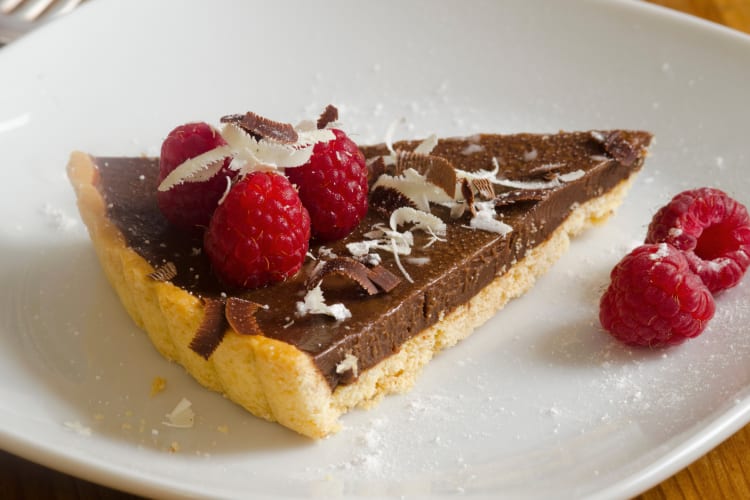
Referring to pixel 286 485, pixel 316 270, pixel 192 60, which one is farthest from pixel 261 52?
pixel 286 485

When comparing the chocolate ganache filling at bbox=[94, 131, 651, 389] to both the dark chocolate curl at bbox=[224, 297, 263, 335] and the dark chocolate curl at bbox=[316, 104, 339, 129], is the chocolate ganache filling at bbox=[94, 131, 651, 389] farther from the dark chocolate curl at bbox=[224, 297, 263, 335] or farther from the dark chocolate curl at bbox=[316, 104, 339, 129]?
the dark chocolate curl at bbox=[316, 104, 339, 129]

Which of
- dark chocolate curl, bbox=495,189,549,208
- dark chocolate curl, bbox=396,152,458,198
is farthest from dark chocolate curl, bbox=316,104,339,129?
dark chocolate curl, bbox=495,189,549,208

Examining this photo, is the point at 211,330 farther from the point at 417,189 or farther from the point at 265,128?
the point at 417,189

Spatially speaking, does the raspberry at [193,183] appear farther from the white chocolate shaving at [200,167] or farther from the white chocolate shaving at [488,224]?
the white chocolate shaving at [488,224]

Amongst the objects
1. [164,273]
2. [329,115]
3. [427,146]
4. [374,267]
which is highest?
[329,115]

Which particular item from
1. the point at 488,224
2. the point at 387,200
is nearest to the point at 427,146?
the point at 387,200

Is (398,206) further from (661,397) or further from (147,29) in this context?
(147,29)
